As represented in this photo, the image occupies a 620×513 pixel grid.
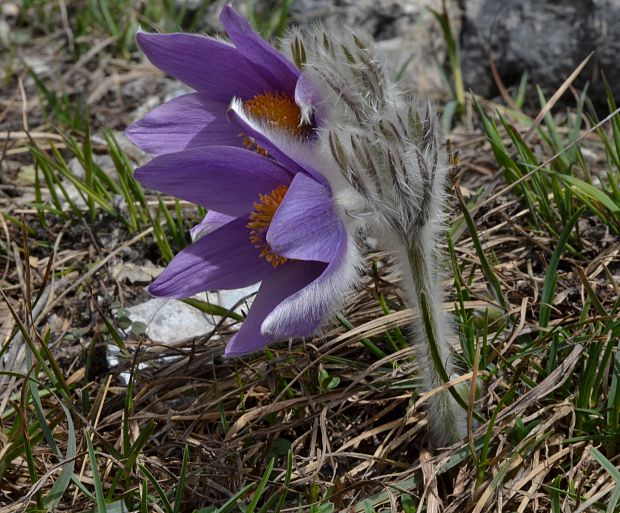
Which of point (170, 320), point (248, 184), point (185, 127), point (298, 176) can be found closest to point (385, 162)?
point (298, 176)

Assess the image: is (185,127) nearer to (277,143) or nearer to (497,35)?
(277,143)

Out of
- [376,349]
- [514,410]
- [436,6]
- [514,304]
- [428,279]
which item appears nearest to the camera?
[428,279]

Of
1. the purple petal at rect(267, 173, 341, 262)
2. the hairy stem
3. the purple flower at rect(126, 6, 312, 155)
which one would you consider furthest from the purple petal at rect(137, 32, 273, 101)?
the hairy stem

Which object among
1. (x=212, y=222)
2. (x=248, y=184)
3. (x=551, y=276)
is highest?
(x=248, y=184)

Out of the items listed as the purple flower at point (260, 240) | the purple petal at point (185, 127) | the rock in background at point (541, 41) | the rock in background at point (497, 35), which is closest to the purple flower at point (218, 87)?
the purple petal at point (185, 127)

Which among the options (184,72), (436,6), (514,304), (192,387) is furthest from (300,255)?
(436,6)

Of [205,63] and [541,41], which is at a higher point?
[205,63]

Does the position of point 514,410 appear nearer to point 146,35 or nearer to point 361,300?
point 361,300

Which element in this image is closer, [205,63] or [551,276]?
[205,63]
